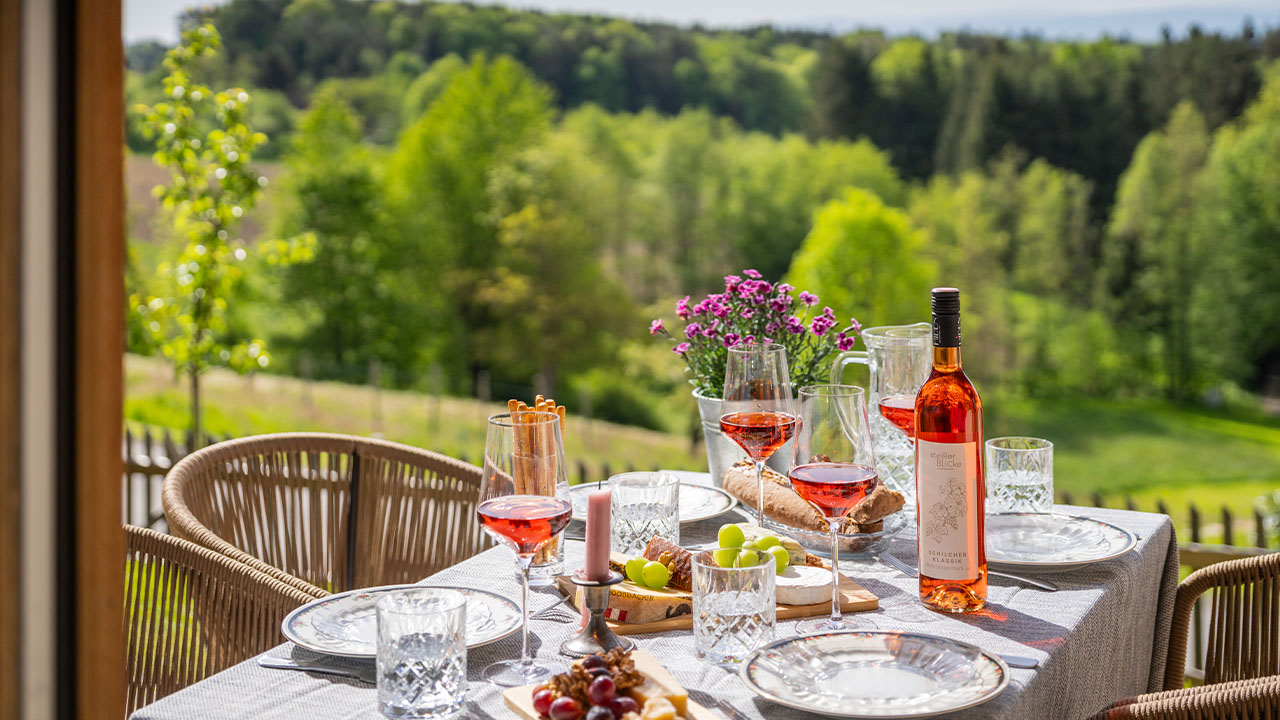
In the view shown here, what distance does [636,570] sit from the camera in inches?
63.6

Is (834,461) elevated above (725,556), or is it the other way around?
(834,461)

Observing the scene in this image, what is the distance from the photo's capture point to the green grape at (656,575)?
1580mm

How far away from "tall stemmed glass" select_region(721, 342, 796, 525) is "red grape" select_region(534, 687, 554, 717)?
2.25 ft

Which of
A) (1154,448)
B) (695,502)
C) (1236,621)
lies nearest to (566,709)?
(695,502)

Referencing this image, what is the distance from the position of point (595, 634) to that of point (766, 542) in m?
0.32

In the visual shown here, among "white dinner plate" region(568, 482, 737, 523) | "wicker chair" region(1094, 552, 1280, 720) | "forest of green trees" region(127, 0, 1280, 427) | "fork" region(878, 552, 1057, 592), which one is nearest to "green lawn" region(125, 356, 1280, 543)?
"forest of green trees" region(127, 0, 1280, 427)

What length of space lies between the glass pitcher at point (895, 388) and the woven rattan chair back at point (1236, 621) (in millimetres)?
556

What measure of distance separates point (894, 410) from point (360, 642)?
1.12 m

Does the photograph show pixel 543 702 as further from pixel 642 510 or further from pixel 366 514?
pixel 366 514

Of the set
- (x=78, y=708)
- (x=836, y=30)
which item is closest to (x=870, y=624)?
(x=78, y=708)

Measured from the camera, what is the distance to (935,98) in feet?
99.0

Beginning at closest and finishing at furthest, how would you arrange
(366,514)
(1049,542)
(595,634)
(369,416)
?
(595,634) < (1049,542) < (366,514) < (369,416)

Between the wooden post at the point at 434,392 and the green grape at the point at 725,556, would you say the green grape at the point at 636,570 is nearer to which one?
the green grape at the point at 725,556

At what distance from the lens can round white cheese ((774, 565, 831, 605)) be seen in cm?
157
